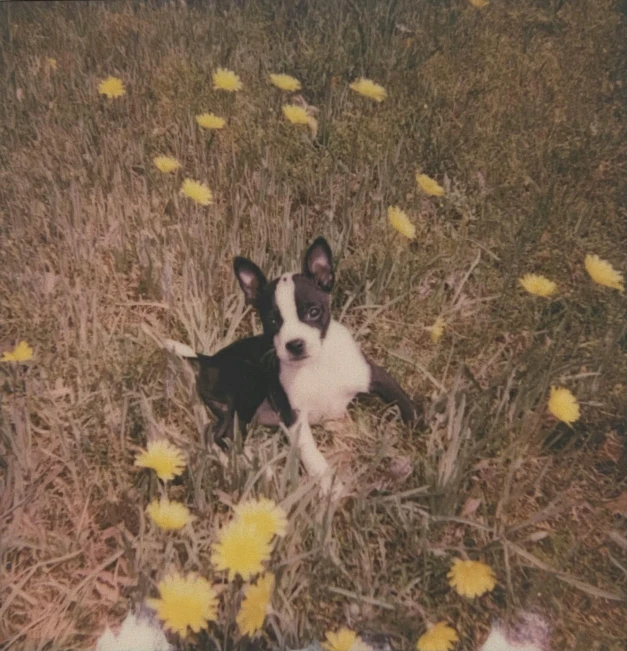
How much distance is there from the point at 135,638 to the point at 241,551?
24cm

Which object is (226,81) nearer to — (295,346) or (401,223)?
(401,223)

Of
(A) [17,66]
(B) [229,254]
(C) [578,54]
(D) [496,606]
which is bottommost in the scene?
(D) [496,606]

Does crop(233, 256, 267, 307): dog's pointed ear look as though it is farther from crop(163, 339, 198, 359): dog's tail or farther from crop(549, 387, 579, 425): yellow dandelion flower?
crop(549, 387, 579, 425): yellow dandelion flower

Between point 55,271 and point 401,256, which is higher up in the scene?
point 401,256

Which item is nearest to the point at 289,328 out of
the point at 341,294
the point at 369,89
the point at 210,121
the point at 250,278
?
the point at 250,278

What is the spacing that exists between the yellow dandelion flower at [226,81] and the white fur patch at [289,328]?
41.1 inches

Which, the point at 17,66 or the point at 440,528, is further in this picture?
the point at 17,66

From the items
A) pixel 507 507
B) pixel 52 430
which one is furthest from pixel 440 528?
pixel 52 430

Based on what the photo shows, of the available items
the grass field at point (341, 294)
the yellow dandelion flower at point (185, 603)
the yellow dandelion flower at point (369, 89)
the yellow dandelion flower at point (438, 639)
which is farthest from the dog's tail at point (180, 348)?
the yellow dandelion flower at point (369, 89)

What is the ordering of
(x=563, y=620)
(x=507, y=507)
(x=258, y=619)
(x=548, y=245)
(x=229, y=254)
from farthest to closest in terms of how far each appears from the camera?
(x=548, y=245) → (x=229, y=254) → (x=507, y=507) → (x=563, y=620) → (x=258, y=619)

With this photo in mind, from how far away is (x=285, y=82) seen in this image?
6.27 feet

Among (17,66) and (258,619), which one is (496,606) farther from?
(17,66)

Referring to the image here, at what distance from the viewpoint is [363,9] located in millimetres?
2213

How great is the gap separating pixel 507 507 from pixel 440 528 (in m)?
0.14
